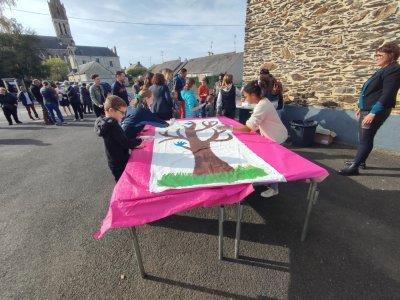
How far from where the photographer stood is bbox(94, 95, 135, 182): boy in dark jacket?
7.50 ft

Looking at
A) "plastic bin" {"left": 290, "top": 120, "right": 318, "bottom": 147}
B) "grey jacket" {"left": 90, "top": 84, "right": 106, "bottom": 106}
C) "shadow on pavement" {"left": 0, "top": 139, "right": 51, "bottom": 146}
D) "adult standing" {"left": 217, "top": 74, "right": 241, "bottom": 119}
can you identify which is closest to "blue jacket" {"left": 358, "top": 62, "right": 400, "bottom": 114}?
"plastic bin" {"left": 290, "top": 120, "right": 318, "bottom": 147}

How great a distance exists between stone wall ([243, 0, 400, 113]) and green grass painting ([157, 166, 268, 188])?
15.7 feet

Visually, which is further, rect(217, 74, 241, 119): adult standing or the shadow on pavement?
the shadow on pavement

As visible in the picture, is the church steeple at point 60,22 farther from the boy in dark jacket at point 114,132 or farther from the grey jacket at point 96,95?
the boy in dark jacket at point 114,132

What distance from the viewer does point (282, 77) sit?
6492mm

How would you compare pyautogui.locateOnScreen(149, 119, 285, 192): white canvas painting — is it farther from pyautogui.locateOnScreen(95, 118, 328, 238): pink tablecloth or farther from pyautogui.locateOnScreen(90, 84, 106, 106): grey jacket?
pyautogui.locateOnScreen(90, 84, 106, 106): grey jacket

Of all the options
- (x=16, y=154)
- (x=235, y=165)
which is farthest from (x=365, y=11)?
(x=16, y=154)

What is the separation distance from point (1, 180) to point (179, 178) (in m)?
4.78

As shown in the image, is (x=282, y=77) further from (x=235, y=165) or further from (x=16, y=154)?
(x=16, y=154)

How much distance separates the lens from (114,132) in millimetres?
2348

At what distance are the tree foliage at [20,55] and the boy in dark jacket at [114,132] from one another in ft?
113

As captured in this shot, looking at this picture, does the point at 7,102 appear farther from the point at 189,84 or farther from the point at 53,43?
the point at 53,43

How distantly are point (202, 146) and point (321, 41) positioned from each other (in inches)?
198

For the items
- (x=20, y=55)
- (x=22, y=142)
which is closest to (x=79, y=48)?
(x=20, y=55)
